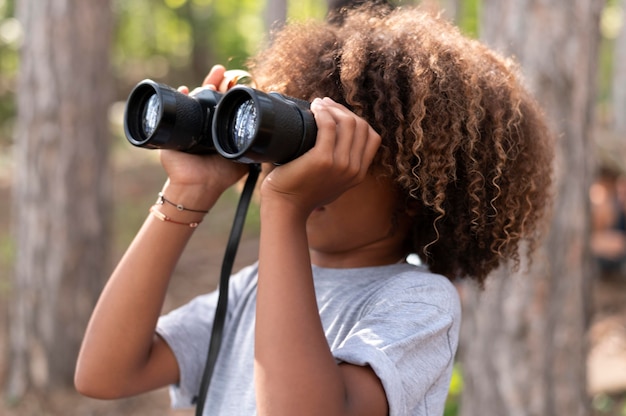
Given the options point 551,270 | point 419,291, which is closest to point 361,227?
point 419,291

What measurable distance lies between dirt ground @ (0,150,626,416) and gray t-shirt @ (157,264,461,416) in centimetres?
298

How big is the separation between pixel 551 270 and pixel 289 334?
1.74 metres

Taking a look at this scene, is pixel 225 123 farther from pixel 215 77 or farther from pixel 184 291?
pixel 184 291

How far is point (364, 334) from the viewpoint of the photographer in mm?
1311

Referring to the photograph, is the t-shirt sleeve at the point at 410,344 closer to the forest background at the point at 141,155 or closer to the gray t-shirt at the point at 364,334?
the gray t-shirt at the point at 364,334

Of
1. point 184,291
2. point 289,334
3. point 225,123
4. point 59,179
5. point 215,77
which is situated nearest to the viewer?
point 289,334

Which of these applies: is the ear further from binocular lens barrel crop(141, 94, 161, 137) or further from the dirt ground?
the dirt ground

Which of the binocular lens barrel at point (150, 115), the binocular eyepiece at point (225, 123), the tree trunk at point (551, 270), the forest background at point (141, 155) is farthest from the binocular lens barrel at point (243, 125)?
the tree trunk at point (551, 270)

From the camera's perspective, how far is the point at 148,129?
1.52 metres

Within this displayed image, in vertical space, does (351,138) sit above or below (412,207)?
above

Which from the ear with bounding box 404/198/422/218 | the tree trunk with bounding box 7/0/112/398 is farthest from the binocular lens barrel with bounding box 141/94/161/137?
the tree trunk with bounding box 7/0/112/398

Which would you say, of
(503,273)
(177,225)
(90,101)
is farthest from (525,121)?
(90,101)

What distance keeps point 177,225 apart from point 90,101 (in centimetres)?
305

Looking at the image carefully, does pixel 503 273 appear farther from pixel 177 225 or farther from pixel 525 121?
pixel 177 225
